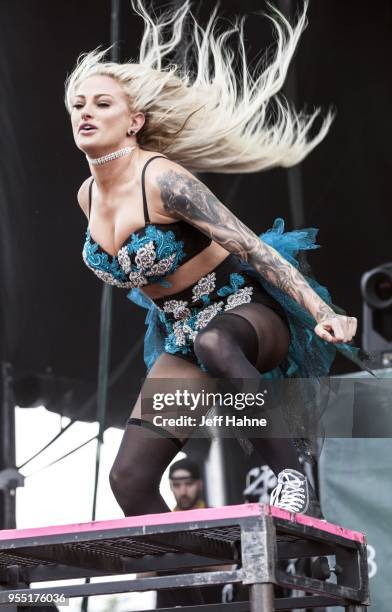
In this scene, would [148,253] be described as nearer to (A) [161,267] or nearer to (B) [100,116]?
(A) [161,267]

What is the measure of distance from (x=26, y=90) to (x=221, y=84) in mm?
1569

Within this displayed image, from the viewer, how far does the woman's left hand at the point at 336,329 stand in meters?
2.49

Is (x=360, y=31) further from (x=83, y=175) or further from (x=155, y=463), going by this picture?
(x=155, y=463)

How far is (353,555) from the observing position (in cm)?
253

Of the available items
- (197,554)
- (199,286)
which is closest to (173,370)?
(199,286)

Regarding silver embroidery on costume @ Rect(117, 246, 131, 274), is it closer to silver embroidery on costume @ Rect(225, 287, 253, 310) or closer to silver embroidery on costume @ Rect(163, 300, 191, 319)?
silver embroidery on costume @ Rect(163, 300, 191, 319)

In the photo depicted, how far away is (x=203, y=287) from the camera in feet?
9.50

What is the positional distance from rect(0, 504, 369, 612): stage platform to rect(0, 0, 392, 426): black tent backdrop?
2.22 metres

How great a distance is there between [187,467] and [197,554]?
241cm

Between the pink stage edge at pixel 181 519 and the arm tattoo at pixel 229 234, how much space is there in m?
0.61

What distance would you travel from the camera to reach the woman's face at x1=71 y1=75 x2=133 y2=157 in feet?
9.39

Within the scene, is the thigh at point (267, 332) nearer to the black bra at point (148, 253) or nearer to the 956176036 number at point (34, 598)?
the black bra at point (148, 253)

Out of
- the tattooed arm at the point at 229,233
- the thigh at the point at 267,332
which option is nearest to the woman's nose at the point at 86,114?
the tattooed arm at the point at 229,233

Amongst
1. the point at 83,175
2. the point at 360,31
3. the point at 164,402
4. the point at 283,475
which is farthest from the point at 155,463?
the point at 360,31
